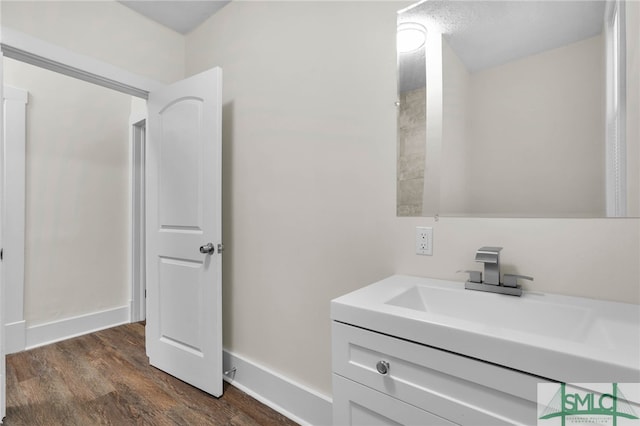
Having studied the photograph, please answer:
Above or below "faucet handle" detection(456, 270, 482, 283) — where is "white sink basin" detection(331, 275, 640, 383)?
below

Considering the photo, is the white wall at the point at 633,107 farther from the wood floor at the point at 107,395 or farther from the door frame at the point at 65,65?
the door frame at the point at 65,65

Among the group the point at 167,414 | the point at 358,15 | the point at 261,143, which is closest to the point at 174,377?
the point at 167,414

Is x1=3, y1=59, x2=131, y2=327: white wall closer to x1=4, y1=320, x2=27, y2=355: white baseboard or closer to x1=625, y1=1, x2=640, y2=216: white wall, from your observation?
x1=4, y1=320, x2=27, y2=355: white baseboard

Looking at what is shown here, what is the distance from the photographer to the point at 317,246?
168 cm

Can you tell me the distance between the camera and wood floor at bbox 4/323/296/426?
1.71 m

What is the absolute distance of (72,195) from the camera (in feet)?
9.32

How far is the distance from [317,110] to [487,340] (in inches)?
52.2

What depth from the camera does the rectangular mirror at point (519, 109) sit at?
993mm

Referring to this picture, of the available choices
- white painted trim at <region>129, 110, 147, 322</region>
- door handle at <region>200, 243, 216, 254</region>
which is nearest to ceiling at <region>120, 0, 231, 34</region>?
white painted trim at <region>129, 110, 147, 322</region>

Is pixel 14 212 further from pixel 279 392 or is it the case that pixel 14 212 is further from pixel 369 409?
→ pixel 369 409

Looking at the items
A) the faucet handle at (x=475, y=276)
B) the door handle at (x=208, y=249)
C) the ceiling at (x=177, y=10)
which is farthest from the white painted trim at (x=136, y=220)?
the faucet handle at (x=475, y=276)

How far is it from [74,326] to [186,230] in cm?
172

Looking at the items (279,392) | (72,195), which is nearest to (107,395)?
(279,392)

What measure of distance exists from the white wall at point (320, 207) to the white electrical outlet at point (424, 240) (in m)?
0.03
